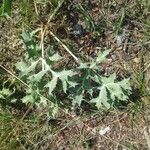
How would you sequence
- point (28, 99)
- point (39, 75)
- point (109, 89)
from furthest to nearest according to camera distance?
point (28, 99), point (109, 89), point (39, 75)

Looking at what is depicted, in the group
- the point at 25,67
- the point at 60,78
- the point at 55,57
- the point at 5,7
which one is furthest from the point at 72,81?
the point at 5,7

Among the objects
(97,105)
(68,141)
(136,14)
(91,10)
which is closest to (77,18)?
(91,10)

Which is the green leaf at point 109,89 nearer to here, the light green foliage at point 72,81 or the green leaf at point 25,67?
the light green foliage at point 72,81

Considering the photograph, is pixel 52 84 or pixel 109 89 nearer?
pixel 52 84

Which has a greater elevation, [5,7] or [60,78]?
[5,7]

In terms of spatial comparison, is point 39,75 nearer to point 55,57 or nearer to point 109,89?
point 55,57

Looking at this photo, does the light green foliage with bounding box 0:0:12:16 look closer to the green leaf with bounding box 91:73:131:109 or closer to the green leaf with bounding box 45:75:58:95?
the green leaf with bounding box 45:75:58:95

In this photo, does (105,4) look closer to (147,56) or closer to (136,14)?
(136,14)

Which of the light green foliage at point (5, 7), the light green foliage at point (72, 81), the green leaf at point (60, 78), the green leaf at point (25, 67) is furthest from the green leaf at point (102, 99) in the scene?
the light green foliage at point (5, 7)

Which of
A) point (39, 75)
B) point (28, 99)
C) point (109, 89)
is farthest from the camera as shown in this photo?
point (28, 99)
